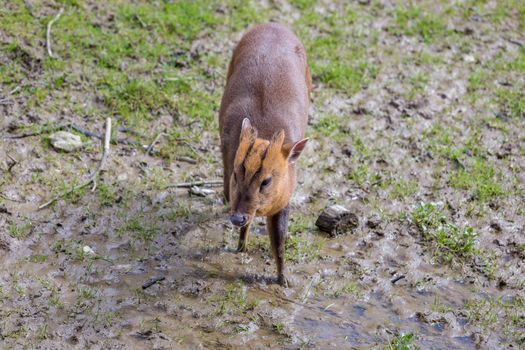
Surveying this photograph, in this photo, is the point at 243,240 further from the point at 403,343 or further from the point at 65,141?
the point at 65,141

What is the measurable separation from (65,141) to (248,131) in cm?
228

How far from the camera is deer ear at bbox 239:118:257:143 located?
518 cm

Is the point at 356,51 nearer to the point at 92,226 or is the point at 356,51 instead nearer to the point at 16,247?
the point at 92,226

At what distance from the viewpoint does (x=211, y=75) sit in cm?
804

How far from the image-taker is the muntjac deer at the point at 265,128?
511 centimetres

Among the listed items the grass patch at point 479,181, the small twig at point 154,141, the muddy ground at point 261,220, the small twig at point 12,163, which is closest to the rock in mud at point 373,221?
the muddy ground at point 261,220

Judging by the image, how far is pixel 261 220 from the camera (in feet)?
21.1

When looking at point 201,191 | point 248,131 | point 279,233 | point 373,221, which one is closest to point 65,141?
point 201,191

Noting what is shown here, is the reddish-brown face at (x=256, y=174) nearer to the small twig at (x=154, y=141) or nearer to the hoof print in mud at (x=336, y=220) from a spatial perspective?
the hoof print in mud at (x=336, y=220)

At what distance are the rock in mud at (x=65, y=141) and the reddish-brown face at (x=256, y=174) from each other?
208cm

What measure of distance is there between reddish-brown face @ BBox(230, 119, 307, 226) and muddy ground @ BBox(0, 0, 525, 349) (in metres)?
0.75

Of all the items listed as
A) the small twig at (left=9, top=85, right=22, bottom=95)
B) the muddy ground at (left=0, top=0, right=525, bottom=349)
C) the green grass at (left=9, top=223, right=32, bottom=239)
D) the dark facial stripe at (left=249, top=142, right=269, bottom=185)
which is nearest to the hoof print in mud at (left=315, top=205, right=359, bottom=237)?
the muddy ground at (left=0, top=0, right=525, bottom=349)

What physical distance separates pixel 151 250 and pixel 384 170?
2.60 meters

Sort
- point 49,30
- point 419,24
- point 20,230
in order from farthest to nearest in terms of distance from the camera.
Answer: point 419,24, point 49,30, point 20,230
